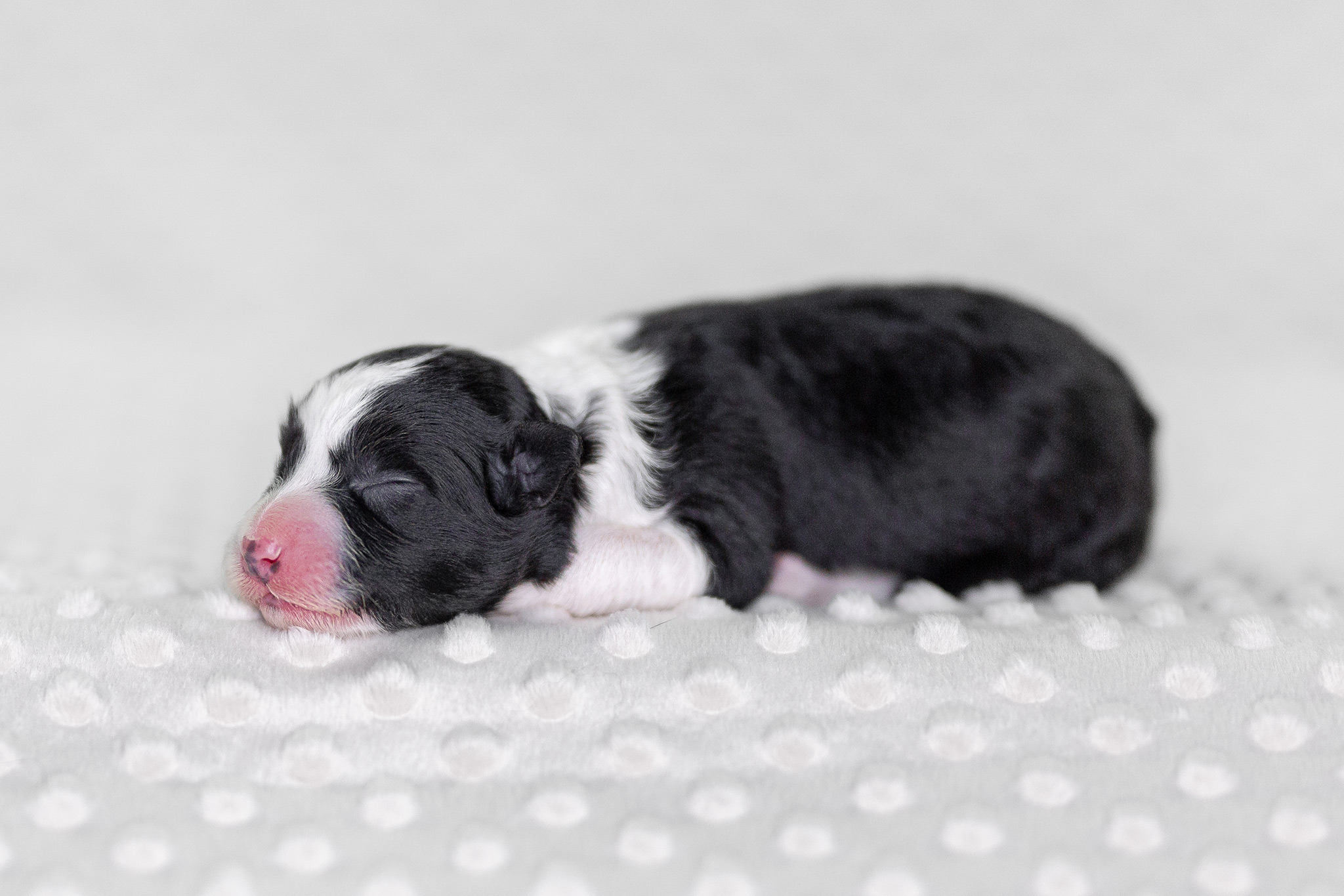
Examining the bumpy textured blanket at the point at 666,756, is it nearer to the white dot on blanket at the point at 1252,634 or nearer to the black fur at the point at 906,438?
the white dot on blanket at the point at 1252,634

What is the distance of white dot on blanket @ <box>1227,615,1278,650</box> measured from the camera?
7.72 ft

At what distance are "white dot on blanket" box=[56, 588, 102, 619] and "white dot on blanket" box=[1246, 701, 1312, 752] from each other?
1979 millimetres

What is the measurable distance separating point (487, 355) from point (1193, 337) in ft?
10.1

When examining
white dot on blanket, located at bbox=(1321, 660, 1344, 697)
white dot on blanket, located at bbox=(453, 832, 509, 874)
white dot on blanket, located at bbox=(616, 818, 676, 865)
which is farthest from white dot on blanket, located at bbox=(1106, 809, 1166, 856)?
white dot on blanket, located at bbox=(453, 832, 509, 874)

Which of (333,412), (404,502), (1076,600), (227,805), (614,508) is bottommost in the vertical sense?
(1076,600)

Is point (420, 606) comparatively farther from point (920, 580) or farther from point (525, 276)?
point (525, 276)

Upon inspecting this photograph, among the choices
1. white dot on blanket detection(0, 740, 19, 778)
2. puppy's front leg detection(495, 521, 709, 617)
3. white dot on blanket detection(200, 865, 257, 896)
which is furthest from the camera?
puppy's front leg detection(495, 521, 709, 617)

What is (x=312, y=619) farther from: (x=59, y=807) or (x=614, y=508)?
(x=614, y=508)

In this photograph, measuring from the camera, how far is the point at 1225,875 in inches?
73.4

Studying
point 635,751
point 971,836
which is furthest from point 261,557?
point 971,836

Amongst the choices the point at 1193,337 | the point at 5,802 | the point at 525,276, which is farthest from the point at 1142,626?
A: the point at 525,276

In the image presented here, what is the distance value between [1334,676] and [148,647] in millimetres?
1996

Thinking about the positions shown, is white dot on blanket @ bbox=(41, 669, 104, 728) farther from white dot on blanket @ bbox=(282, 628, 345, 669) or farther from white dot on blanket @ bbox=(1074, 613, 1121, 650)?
white dot on blanket @ bbox=(1074, 613, 1121, 650)

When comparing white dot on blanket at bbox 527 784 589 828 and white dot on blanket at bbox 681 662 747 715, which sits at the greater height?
white dot on blanket at bbox 681 662 747 715
